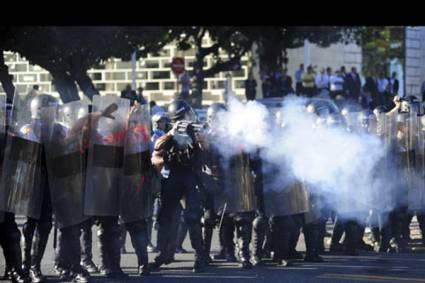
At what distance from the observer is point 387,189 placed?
42.1ft

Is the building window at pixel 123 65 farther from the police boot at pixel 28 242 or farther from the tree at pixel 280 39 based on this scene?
the police boot at pixel 28 242

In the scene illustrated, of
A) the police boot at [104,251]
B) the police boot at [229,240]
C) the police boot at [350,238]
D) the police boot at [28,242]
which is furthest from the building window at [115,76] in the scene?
the police boot at [28,242]

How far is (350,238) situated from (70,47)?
20.9ft

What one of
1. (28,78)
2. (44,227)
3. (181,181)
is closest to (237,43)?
(28,78)

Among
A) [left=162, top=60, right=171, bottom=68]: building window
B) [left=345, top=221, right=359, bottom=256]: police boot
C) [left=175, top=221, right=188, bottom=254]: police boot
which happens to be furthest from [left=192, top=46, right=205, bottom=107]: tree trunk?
[left=345, top=221, right=359, bottom=256]: police boot

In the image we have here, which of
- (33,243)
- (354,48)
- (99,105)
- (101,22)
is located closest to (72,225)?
(33,243)

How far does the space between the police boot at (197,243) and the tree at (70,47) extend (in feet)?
14.8

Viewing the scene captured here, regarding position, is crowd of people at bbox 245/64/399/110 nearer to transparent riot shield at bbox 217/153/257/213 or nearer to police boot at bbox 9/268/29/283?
transparent riot shield at bbox 217/153/257/213

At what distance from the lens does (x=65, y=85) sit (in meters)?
18.7

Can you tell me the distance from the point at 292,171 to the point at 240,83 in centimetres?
2078

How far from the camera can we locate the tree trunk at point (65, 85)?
18.5 metres

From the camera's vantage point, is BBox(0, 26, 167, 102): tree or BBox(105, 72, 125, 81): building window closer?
BBox(0, 26, 167, 102): tree

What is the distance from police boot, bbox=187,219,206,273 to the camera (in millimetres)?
11578

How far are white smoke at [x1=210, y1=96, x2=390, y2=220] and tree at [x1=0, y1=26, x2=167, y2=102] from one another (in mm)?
3944
